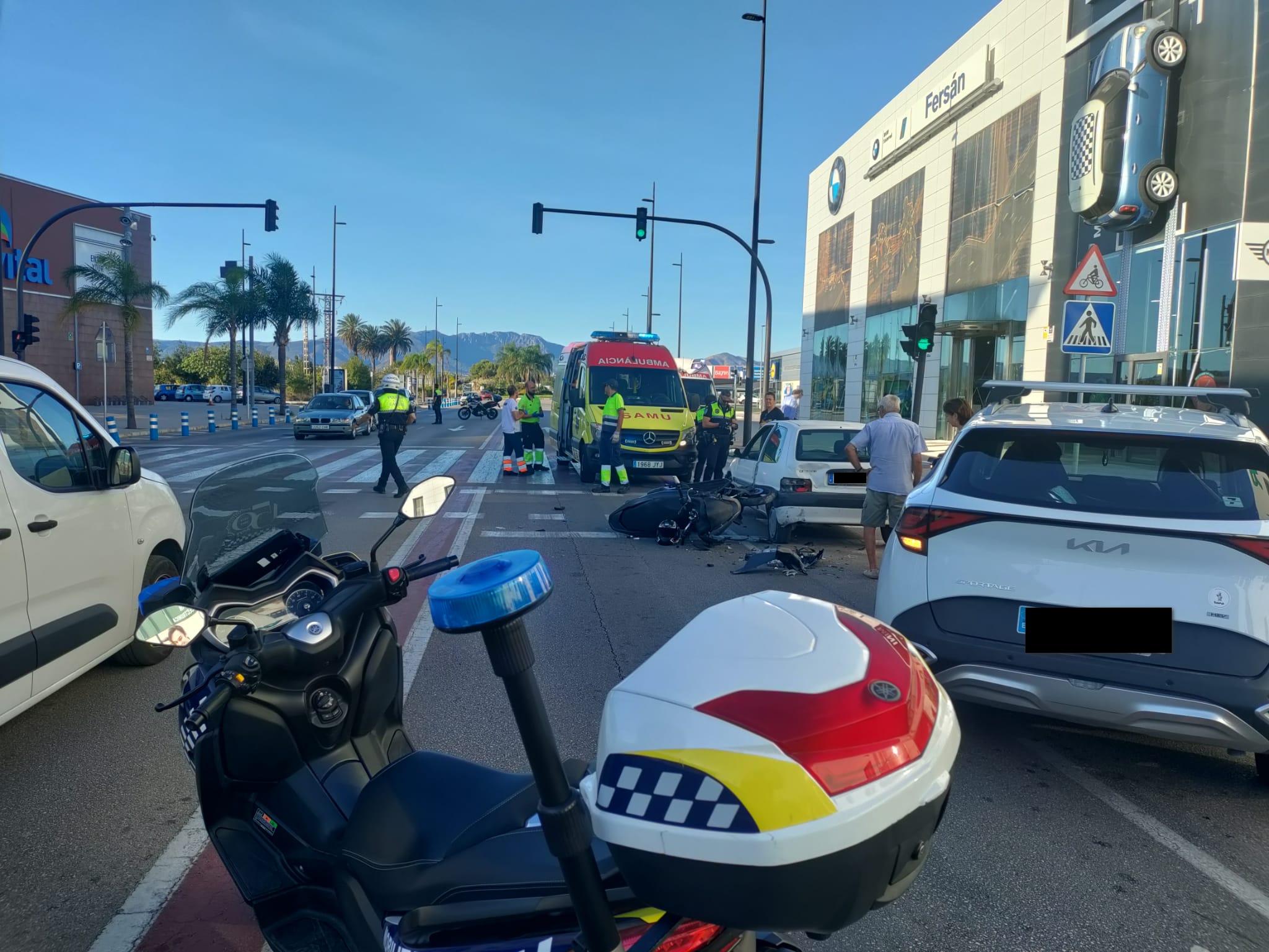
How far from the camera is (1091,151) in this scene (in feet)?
64.8

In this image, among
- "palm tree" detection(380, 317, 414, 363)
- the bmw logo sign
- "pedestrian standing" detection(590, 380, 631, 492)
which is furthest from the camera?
"palm tree" detection(380, 317, 414, 363)

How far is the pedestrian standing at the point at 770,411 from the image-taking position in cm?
1641

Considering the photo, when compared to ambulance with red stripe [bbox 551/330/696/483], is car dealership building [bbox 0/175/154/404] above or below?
above

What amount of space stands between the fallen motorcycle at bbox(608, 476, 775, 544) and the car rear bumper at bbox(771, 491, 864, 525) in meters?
0.21

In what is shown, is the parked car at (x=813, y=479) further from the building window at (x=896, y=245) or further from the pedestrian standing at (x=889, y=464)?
the building window at (x=896, y=245)

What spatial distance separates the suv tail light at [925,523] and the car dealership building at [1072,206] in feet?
22.0

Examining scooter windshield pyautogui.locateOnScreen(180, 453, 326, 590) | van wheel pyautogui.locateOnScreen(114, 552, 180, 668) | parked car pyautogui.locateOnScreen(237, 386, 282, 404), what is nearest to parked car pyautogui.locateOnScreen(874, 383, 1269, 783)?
scooter windshield pyautogui.locateOnScreen(180, 453, 326, 590)

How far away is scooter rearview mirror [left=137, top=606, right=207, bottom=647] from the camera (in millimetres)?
2242

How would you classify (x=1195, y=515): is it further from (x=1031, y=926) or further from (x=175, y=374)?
(x=175, y=374)

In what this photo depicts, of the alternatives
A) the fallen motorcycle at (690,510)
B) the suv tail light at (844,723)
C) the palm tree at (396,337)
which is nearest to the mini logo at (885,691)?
the suv tail light at (844,723)

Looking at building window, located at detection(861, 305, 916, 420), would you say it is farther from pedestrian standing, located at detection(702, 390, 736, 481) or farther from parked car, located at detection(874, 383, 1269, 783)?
parked car, located at detection(874, 383, 1269, 783)

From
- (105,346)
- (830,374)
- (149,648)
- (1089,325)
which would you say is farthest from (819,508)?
(830,374)

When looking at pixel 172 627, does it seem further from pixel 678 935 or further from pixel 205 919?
pixel 678 935

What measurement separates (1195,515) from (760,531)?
7813 millimetres
